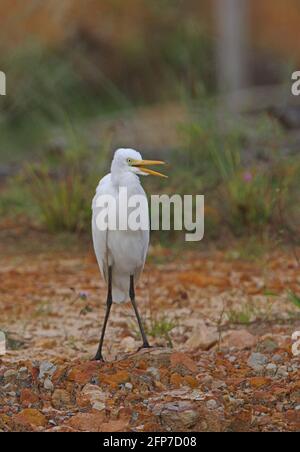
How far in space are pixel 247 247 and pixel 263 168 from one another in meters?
0.52

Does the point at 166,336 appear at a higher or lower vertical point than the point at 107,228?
lower

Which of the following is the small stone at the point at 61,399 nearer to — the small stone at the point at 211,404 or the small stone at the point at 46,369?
the small stone at the point at 46,369

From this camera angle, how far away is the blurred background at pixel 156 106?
6.58 meters

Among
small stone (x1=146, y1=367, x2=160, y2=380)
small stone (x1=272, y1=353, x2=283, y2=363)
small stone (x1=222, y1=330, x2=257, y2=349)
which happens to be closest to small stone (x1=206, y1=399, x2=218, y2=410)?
small stone (x1=146, y1=367, x2=160, y2=380)

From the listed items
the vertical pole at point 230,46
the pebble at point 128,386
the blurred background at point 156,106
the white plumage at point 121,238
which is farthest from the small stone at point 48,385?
the vertical pole at point 230,46

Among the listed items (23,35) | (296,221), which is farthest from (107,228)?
(23,35)

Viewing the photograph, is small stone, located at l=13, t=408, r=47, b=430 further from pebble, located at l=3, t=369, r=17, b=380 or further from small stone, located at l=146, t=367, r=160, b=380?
small stone, located at l=146, t=367, r=160, b=380

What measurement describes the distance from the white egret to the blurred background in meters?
0.96

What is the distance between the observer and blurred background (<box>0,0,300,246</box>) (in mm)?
6582

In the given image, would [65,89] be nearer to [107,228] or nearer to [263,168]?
[263,168]

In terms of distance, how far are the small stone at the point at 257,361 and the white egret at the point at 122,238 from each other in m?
0.44

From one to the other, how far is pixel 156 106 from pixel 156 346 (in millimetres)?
6684

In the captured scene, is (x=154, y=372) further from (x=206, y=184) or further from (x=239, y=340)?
(x=206, y=184)
